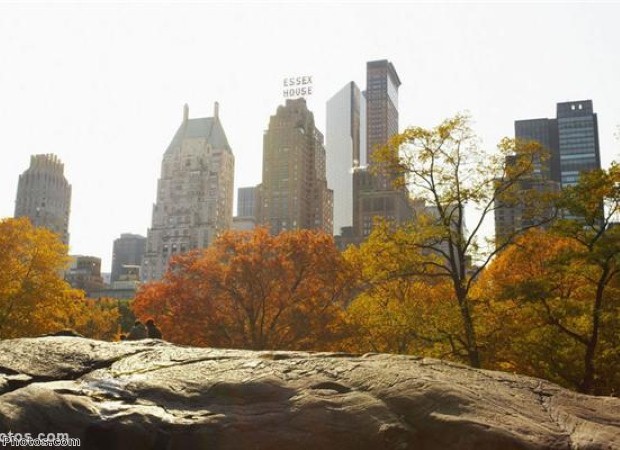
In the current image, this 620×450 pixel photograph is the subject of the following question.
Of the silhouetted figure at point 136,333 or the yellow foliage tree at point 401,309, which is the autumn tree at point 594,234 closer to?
the yellow foliage tree at point 401,309

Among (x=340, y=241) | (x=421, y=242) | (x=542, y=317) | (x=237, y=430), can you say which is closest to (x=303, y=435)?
(x=237, y=430)

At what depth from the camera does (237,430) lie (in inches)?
401

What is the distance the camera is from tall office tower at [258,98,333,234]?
17725 centimetres

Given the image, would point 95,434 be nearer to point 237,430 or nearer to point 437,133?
point 237,430

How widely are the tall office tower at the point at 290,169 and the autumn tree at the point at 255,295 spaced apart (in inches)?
5502

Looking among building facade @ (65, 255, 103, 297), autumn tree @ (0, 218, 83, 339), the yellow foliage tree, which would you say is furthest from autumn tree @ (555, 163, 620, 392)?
building facade @ (65, 255, 103, 297)

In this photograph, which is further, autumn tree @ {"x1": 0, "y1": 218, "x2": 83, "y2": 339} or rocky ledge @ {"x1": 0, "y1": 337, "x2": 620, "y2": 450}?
autumn tree @ {"x1": 0, "y1": 218, "x2": 83, "y2": 339}

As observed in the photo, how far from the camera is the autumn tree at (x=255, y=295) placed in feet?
106

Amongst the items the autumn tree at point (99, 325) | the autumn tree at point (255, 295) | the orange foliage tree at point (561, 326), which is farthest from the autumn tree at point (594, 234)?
the autumn tree at point (99, 325)

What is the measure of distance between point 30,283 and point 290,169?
5799 inches

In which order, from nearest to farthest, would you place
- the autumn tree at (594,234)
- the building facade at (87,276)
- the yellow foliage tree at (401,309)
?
the autumn tree at (594,234)
the yellow foliage tree at (401,309)
the building facade at (87,276)

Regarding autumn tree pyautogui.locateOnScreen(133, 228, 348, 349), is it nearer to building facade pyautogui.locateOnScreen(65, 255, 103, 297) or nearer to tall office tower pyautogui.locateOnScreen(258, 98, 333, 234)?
tall office tower pyautogui.locateOnScreen(258, 98, 333, 234)

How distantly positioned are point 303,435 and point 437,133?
16.9m

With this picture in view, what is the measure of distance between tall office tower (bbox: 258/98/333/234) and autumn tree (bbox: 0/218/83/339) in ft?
459
